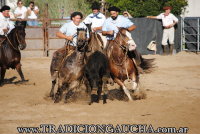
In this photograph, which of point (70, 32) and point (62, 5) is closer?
point (70, 32)

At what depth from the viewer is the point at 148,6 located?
82.4 ft

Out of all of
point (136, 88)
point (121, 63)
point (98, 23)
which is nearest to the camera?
point (121, 63)

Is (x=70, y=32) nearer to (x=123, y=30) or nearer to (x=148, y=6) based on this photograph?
(x=123, y=30)

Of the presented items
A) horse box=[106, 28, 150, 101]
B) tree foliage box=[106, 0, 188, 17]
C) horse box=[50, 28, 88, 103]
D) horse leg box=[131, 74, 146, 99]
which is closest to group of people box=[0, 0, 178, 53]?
horse box=[106, 28, 150, 101]

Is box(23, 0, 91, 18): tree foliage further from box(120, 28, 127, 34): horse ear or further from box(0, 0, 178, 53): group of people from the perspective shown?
box(120, 28, 127, 34): horse ear

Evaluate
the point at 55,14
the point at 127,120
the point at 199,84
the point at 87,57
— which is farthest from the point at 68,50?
the point at 55,14

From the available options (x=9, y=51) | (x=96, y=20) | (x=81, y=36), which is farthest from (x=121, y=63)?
(x=9, y=51)

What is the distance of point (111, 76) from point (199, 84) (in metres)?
3.19

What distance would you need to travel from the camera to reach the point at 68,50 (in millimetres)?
9789

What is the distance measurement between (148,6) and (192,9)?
3.76 metres

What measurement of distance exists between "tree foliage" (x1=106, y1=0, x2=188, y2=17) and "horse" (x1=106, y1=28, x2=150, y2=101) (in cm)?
1568

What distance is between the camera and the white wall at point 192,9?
27.4 metres

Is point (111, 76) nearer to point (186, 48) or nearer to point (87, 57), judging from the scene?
point (87, 57)

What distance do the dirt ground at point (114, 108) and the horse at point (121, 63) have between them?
46 centimetres
